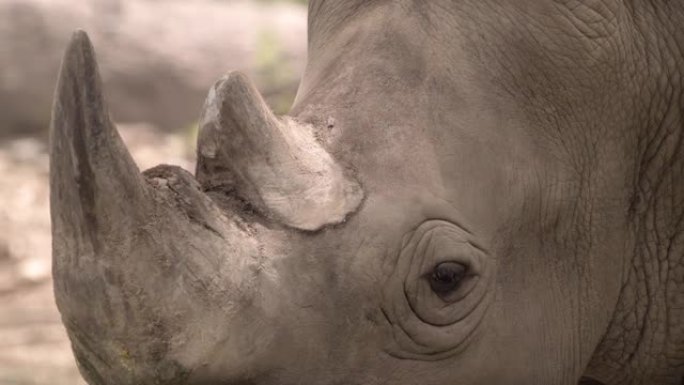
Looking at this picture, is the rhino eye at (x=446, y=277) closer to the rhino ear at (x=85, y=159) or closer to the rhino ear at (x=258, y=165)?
the rhino ear at (x=258, y=165)

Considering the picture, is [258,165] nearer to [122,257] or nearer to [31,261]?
[122,257]

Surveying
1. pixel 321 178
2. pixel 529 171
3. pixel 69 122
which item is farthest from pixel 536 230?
pixel 69 122

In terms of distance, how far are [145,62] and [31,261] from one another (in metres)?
3.47

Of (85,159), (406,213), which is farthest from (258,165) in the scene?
(85,159)

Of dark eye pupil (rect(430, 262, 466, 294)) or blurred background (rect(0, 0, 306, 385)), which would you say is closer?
dark eye pupil (rect(430, 262, 466, 294))

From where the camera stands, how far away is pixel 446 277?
3789 millimetres

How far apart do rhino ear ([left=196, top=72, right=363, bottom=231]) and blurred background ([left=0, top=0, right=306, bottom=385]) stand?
280 inches

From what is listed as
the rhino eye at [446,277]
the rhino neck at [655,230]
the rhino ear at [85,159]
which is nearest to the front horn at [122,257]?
the rhino ear at [85,159]

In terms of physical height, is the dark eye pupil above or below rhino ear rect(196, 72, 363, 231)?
below

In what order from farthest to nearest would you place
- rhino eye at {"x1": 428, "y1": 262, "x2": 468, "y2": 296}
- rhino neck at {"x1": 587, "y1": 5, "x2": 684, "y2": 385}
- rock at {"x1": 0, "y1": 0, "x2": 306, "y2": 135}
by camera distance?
1. rock at {"x1": 0, "y1": 0, "x2": 306, "y2": 135}
2. rhino neck at {"x1": 587, "y1": 5, "x2": 684, "y2": 385}
3. rhino eye at {"x1": 428, "y1": 262, "x2": 468, "y2": 296}

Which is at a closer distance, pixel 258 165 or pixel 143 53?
pixel 258 165

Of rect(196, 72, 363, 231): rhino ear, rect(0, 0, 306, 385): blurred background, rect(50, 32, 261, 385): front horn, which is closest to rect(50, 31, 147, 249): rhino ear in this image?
rect(50, 32, 261, 385): front horn

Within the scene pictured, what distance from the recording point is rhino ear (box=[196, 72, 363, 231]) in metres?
3.52

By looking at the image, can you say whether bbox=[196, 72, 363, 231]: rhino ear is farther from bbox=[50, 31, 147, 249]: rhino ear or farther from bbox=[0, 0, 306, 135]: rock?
bbox=[0, 0, 306, 135]: rock
